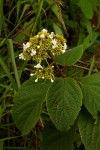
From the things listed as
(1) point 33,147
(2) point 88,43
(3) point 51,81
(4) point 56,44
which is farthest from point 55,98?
(2) point 88,43

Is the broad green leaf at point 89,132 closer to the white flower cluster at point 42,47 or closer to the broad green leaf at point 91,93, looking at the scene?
the broad green leaf at point 91,93

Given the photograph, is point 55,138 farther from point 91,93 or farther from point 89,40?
point 89,40

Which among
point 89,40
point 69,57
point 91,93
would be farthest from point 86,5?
point 91,93

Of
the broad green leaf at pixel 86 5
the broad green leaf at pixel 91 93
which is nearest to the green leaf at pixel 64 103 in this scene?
the broad green leaf at pixel 91 93

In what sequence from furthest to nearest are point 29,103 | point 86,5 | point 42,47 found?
point 86,5
point 29,103
point 42,47

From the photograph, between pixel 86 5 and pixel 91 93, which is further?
pixel 86 5

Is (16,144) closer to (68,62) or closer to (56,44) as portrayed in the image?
(68,62)
